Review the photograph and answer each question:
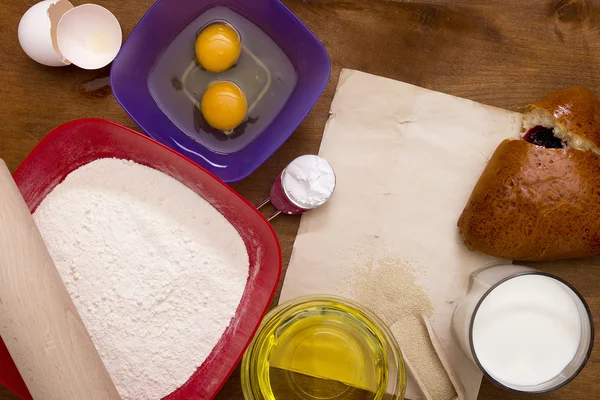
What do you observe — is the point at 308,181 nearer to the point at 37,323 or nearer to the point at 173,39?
the point at 173,39

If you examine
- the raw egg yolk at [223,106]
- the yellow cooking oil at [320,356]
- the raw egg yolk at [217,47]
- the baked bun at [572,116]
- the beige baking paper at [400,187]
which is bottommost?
the yellow cooking oil at [320,356]

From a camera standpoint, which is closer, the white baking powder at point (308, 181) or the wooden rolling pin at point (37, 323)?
the wooden rolling pin at point (37, 323)

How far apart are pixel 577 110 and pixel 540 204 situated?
225 millimetres

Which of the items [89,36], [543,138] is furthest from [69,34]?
[543,138]

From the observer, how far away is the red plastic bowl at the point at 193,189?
1.11 metres

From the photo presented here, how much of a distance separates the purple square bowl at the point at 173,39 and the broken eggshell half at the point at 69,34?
0.23ft

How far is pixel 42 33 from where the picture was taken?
118 cm

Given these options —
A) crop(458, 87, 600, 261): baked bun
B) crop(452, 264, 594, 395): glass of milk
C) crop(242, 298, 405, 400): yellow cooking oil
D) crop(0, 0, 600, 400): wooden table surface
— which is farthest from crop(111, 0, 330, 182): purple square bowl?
crop(452, 264, 594, 395): glass of milk

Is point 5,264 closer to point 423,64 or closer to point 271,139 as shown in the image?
point 271,139

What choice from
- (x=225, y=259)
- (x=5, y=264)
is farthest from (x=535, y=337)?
(x=5, y=264)

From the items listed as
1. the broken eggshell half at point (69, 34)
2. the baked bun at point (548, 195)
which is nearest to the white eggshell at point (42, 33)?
the broken eggshell half at point (69, 34)

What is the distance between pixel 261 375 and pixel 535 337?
581 millimetres

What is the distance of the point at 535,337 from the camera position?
117cm

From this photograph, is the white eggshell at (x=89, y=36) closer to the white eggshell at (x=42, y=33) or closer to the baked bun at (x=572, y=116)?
the white eggshell at (x=42, y=33)
